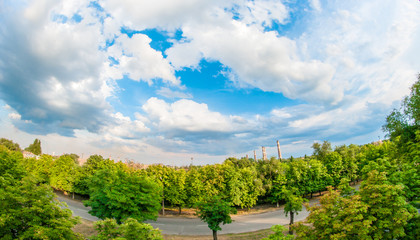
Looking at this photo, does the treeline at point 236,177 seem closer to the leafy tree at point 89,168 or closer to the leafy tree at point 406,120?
the leafy tree at point 89,168

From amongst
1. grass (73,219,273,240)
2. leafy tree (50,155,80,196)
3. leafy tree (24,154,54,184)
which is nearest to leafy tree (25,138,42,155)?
leafy tree (24,154,54,184)

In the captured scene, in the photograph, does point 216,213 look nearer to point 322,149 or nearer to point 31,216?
point 31,216

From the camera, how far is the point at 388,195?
1235 centimetres

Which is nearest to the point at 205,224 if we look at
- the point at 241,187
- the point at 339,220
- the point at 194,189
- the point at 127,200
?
the point at 194,189

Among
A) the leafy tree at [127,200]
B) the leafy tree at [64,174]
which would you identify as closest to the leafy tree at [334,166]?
the leafy tree at [127,200]

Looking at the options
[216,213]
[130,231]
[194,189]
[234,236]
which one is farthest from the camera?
[194,189]

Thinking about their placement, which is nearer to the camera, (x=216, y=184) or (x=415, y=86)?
(x=415, y=86)

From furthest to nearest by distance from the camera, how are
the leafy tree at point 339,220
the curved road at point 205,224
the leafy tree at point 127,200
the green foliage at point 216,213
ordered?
1. the curved road at point 205,224
2. the green foliage at point 216,213
3. the leafy tree at point 127,200
4. the leafy tree at point 339,220

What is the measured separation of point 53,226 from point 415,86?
34657 millimetres

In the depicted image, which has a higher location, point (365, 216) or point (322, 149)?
point (322, 149)

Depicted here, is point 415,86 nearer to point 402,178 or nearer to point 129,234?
point 402,178

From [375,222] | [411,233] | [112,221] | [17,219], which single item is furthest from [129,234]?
[411,233]

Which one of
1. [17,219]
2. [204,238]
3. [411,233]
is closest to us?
[17,219]

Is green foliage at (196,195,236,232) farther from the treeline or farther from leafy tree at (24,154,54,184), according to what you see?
leafy tree at (24,154,54,184)
